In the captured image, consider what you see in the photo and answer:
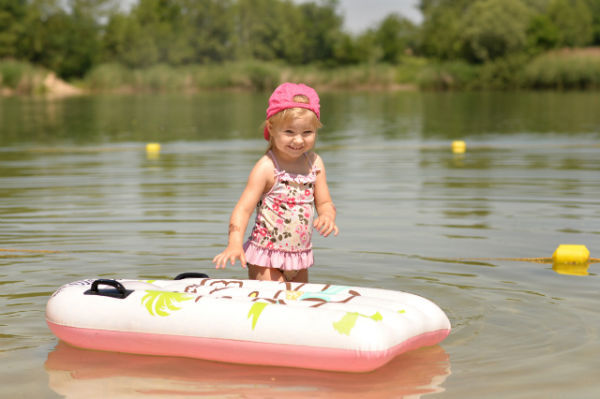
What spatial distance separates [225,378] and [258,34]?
71634 mm

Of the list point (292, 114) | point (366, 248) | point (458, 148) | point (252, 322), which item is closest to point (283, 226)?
point (292, 114)

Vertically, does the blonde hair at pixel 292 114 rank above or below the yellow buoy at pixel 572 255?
above

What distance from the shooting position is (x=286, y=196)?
463 centimetres

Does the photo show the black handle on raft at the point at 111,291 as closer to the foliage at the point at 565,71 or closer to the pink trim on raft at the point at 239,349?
the pink trim on raft at the point at 239,349

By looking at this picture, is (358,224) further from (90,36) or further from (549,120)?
(90,36)

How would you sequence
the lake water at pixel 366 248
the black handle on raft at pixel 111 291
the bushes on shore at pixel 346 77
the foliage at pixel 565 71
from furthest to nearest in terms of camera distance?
the bushes on shore at pixel 346 77
the foliage at pixel 565 71
the black handle on raft at pixel 111 291
the lake water at pixel 366 248

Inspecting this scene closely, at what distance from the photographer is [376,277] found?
5488 millimetres

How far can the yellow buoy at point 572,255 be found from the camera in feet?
18.9

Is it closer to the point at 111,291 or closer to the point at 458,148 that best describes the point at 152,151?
the point at 458,148

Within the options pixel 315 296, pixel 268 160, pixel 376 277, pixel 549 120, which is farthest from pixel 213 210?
pixel 549 120

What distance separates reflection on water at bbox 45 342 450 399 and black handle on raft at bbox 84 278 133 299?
278 millimetres

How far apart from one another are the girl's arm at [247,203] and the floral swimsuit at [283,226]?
0.06m

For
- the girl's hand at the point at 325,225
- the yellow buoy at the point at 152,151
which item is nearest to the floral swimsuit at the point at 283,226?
the girl's hand at the point at 325,225

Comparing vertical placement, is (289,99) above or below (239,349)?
above
